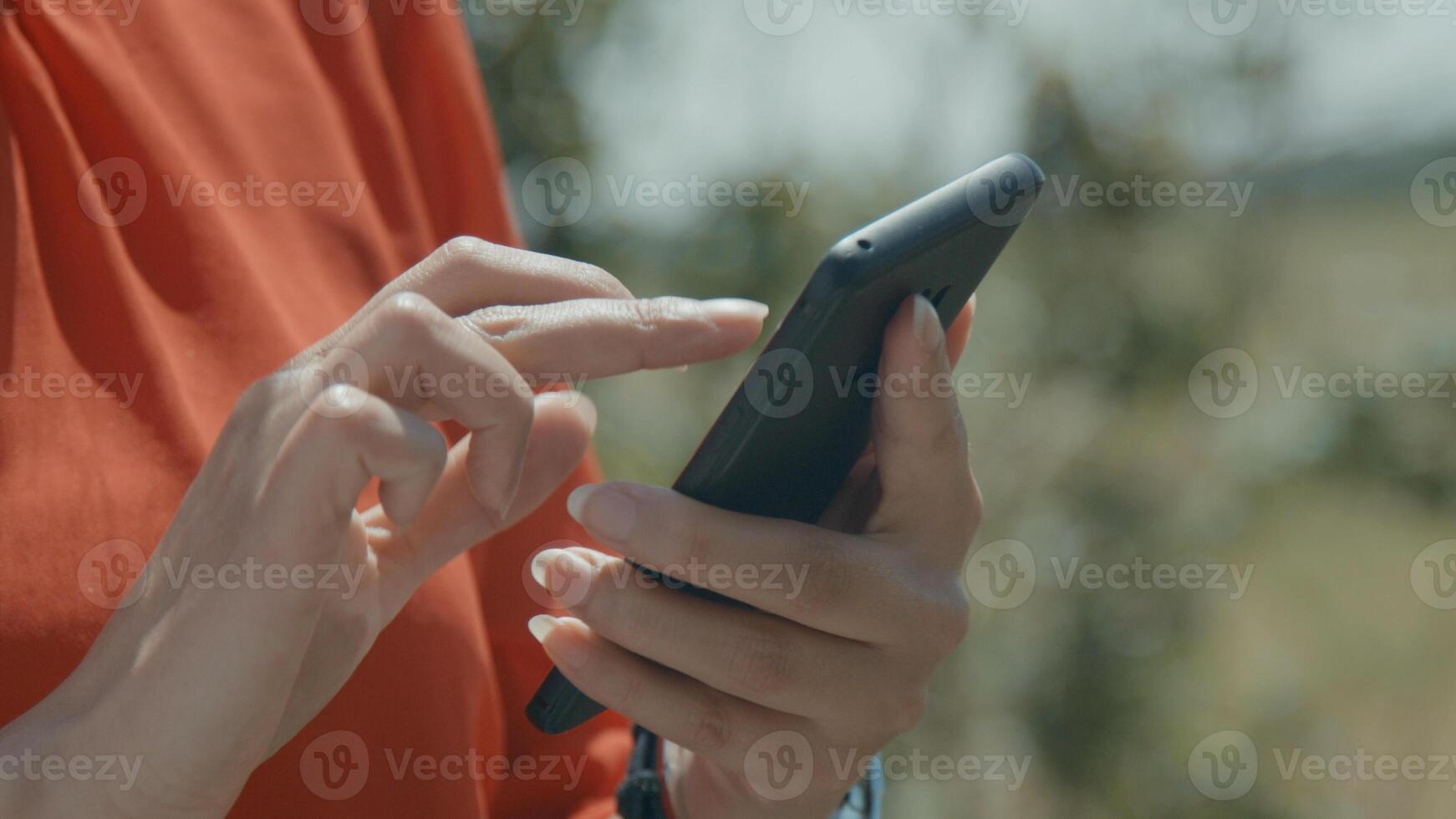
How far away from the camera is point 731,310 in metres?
0.85

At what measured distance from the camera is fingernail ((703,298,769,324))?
2.75 feet

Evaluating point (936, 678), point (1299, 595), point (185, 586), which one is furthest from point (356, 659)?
point (1299, 595)

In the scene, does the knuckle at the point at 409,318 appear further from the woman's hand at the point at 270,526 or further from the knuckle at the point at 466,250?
the knuckle at the point at 466,250

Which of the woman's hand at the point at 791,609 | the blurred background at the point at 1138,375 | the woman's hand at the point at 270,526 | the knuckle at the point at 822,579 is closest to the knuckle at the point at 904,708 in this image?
the woman's hand at the point at 791,609

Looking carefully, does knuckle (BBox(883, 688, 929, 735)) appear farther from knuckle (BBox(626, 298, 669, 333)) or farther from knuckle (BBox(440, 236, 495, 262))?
knuckle (BBox(440, 236, 495, 262))

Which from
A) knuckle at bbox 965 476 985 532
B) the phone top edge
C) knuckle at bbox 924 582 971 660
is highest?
the phone top edge

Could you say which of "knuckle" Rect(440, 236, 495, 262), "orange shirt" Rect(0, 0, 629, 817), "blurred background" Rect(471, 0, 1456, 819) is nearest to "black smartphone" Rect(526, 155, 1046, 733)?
"knuckle" Rect(440, 236, 495, 262)

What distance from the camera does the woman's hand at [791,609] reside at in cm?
78

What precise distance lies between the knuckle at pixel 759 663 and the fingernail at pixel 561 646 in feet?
0.40

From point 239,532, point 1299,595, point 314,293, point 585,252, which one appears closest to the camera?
point 239,532

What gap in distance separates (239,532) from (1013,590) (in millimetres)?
2372

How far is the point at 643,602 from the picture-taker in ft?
2.68

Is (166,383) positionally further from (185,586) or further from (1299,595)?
(1299,595)

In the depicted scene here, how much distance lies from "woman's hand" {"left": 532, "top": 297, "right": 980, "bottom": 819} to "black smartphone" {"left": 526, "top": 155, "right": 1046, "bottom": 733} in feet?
0.09
